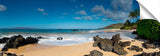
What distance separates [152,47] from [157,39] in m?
1.40

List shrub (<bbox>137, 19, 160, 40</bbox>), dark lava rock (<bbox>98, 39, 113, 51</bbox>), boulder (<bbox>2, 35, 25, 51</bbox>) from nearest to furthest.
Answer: dark lava rock (<bbox>98, 39, 113, 51</bbox>) < boulder (<bbox>2, 35, 25, 51</bbox>) < shrub (<bbox>137, 19, 160, 40</bbox>)

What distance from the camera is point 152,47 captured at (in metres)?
4.39

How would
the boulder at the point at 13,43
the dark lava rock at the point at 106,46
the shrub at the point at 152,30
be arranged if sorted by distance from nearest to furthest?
the dark lava rock at the point at 106,46 → the boulder at the point at 13,43 → the shrub at the point at 152,30

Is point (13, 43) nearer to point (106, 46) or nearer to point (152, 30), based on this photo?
point (106, 46)

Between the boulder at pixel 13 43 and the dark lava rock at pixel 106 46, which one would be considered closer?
the dark lava rock at pixel 106 46

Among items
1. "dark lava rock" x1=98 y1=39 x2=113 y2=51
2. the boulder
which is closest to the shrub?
"dark lava rock" x1=98 y1=39 x2=113 y2=51

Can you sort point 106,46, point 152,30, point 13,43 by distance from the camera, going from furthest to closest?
1. point 152,30
2. point 13,43
3. point 106,46

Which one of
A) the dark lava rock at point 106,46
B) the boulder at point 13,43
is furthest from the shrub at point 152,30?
the boulder at point 13,43

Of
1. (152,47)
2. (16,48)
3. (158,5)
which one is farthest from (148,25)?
(16,48)

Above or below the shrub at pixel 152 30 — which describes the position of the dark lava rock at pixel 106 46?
below

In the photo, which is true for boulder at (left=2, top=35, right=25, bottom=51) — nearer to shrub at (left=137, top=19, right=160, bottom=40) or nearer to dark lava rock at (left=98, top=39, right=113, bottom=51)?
dark lava rock at (left=98, top=39, right=113, bottom=51)

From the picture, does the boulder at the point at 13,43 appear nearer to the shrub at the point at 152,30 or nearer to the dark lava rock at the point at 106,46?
the dark lava rock at the point at 106,46

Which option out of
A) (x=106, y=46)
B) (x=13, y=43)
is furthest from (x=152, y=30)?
(x=13, y=43)

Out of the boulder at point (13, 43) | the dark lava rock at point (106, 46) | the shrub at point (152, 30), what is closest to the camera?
the dark lava rock at point (106, 46)
